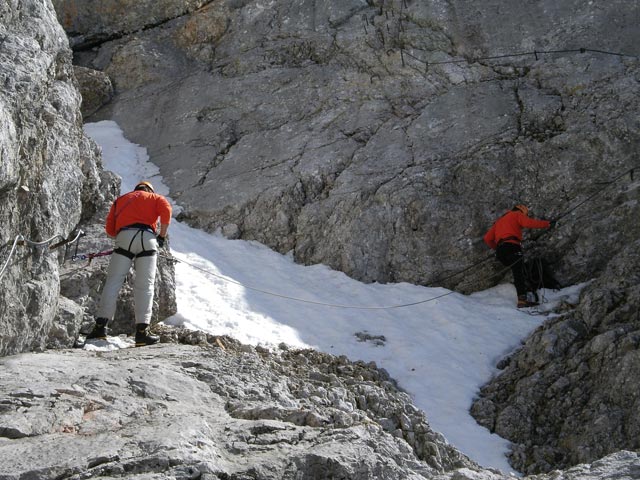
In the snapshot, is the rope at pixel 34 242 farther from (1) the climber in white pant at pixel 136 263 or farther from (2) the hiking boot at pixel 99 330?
(2) the hiking boot at pixel 99 330

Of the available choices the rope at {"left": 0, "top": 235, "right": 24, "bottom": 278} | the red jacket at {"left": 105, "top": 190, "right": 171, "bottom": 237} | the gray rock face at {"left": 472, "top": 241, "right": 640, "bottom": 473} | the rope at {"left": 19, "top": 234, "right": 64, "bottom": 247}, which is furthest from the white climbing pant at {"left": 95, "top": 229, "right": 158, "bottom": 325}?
the gray rock face at {"left": 472, "top": 241, "right": 640, "bottom": 473}

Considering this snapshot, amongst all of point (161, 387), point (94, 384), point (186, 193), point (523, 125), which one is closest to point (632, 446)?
point (161, 387)

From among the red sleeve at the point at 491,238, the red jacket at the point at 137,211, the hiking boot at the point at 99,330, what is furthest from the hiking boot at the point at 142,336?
the red sleeve at the point at 491,238

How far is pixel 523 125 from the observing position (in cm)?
1470

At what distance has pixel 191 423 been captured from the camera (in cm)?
592

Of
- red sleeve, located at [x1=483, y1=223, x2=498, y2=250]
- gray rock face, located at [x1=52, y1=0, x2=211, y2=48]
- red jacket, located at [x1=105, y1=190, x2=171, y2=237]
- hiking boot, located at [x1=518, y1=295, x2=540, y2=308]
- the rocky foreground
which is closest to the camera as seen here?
the rocky foreground

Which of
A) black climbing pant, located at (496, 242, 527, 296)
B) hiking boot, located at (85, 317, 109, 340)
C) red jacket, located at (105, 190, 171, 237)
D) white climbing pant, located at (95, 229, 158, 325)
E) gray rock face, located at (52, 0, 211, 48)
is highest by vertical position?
gray rock face, located at (52, 0, 211, 48)

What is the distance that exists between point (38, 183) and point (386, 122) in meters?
8.50

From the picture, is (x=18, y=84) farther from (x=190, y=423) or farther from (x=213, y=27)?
(x=213, y=27)

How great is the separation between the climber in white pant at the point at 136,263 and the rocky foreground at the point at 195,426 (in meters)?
0.60

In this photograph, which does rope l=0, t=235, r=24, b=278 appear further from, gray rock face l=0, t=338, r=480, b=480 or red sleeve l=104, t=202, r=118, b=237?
red sleeve l=104, t=202, r=118, b=237

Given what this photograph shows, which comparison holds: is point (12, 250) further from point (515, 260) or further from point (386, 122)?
point (386, 122)

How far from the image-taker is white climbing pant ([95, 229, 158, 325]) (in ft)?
29.7

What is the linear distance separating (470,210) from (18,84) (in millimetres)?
7942
